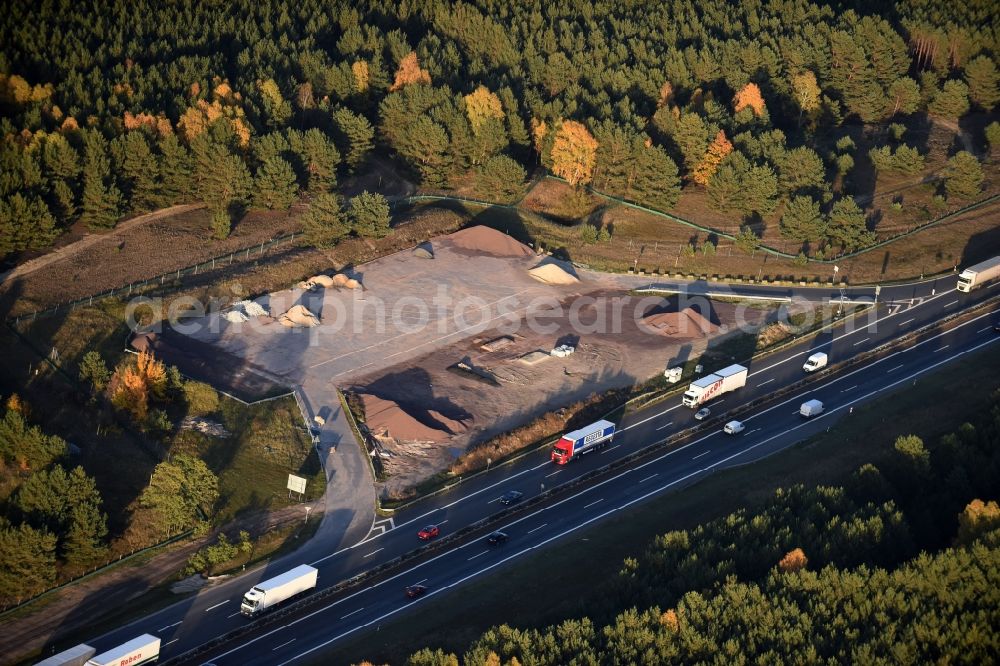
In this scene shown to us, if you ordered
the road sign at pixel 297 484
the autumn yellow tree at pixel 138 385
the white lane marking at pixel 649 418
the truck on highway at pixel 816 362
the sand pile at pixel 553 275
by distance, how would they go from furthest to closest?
the sand pile at pixel 553 275 < the truck on highway at pixel 816 362 < the white lane marking at pixel 649 418 < the autumn yellow tree at pixel 138 385 < the road sign at pixel 297 484

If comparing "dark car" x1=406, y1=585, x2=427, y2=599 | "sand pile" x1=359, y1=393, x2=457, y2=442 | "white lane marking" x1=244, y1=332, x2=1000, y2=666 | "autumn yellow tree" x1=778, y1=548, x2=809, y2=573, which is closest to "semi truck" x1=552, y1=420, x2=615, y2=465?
"white lane marking" x1=244, y1=332, x2=1000, y2=666

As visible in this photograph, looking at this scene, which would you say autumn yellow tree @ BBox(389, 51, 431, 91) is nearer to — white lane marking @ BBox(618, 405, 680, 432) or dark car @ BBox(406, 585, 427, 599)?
white lane marking @ BBox(618, 405, 680, 432)

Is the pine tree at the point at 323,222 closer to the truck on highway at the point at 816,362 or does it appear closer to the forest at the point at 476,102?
the forest at the point at 476,102

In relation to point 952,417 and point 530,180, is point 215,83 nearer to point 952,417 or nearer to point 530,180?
point 530,180

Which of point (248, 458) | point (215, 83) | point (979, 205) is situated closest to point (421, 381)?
point (248, 458)

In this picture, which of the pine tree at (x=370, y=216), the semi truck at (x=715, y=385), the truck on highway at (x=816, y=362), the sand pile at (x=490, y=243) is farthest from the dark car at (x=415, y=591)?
the sand pile at (x=490, y=243)

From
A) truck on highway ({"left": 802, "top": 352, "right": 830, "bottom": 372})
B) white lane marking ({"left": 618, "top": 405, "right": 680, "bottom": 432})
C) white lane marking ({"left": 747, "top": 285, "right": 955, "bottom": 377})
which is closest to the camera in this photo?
white lane marking ({"left": 618, "top": 405, "right": 680, "bottom": 432})
